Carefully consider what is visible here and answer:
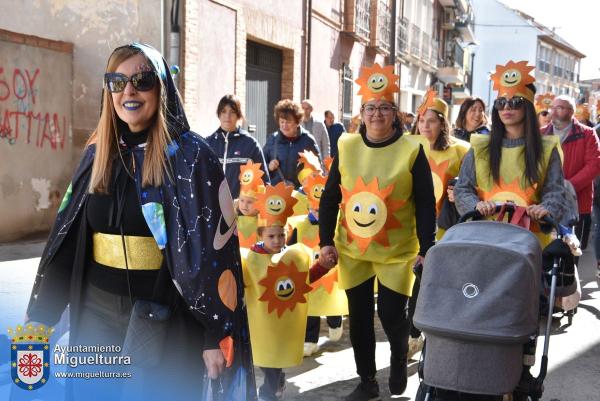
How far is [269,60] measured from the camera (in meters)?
16.2

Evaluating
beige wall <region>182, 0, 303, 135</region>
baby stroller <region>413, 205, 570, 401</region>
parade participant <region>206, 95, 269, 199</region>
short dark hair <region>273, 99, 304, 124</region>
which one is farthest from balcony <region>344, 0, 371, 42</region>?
baby stroller <region>413, 205, 570, 401</region>

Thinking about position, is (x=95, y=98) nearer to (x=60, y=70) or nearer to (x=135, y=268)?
(x=60, y=70)

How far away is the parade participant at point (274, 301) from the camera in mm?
4707

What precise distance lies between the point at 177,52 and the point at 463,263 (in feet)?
30.5

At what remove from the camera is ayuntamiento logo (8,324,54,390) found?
3.06 metres

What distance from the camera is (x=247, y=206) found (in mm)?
6129

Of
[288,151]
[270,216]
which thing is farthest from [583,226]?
[270,216]

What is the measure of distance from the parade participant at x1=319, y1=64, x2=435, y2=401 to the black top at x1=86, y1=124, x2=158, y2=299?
1.97m

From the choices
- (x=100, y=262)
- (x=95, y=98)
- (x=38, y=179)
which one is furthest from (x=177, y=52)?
(x=100, y=262)

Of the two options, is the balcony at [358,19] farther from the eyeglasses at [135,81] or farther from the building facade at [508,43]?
the building facade at [508,43]

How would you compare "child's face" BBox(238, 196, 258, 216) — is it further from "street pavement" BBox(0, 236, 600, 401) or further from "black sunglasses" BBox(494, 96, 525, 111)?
"black sunglasses" BBox(494, 96, 525, 111)

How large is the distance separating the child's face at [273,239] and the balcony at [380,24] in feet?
63.8

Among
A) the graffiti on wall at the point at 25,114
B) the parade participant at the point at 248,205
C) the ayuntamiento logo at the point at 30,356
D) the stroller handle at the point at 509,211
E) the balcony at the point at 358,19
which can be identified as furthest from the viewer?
the balcony at the point at 358,19

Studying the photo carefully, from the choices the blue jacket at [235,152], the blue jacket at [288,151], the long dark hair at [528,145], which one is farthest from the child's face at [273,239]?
the blue jacket at [288,151]
